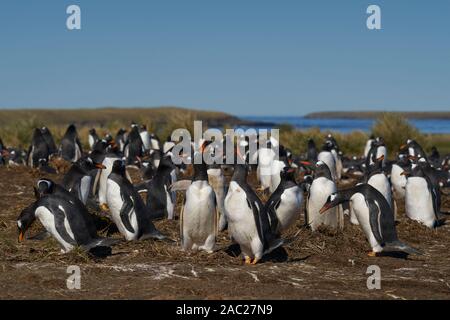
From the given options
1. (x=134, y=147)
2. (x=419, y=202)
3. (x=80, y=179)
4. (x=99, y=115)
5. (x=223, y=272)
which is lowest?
(x=223, y=272)

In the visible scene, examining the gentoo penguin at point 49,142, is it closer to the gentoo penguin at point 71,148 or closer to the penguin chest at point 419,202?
the gentoo penguin at point 71,148

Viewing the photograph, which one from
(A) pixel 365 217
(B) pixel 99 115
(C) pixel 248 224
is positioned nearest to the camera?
(C) pixel 248 224

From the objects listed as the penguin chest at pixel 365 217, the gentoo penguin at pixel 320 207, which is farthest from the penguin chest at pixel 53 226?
the penguin chest at pixel 365 217

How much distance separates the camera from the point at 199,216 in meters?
8.41

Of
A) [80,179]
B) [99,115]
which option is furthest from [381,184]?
[99,115]

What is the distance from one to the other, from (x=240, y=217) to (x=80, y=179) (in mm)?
4180

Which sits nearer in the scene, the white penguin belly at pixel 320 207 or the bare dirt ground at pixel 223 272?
the bare dirt ground at pixel 223 272

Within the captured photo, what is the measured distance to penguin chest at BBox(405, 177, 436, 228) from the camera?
38.1 feet

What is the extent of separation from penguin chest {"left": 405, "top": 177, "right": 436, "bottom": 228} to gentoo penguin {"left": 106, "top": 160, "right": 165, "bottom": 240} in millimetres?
4668

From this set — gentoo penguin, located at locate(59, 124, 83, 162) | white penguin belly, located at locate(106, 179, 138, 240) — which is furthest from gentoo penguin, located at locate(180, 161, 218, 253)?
gentoo penguin, located at locate(59, 124, 83, 162)

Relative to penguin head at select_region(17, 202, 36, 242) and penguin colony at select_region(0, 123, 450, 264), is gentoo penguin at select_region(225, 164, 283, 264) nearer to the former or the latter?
penguin colony at select_region(0, 123, 450, 264)

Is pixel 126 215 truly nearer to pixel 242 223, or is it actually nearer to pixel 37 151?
pixel 242 223

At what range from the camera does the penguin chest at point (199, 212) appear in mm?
8414

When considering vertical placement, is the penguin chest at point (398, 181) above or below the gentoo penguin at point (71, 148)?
below
